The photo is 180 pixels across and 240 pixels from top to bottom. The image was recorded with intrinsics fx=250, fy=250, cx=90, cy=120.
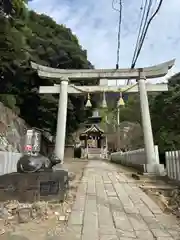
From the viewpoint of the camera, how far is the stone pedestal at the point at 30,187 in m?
4.62

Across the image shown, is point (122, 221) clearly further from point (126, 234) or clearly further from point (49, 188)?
point (49, 188)

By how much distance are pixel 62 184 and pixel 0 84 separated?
14631mm

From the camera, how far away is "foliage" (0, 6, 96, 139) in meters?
15.8

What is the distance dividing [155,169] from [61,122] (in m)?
4.79

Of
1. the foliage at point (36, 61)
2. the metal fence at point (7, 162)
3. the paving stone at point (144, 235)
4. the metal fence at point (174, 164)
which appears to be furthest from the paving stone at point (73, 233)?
the foliage at point (36, 61)

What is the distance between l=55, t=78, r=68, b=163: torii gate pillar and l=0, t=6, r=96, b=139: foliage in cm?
402

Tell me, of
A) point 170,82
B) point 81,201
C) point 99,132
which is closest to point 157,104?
point 170,82

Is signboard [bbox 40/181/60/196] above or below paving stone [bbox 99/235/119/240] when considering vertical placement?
above

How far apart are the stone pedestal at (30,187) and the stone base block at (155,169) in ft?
20.2

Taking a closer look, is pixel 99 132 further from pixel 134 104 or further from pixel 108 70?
pixel 108 70

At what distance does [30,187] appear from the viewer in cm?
469

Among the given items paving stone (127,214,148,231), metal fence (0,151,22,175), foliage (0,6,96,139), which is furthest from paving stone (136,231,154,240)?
foliage (0,6,96,139)

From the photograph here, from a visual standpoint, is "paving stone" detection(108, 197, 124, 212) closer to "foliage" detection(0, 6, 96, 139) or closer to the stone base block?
the stone base block

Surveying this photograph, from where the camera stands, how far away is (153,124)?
60.7 ft
